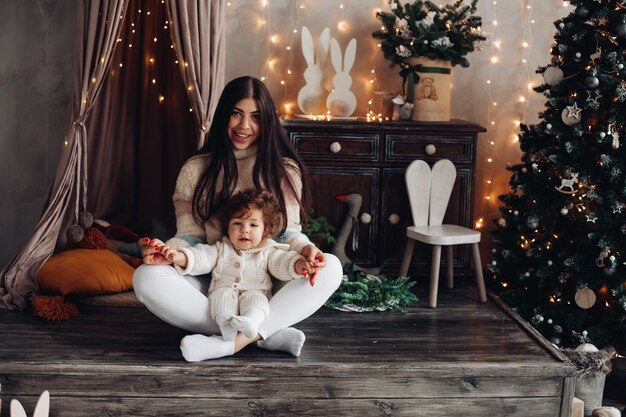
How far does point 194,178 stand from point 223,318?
2.48 feet

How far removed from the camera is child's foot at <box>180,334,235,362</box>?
3.06 meters

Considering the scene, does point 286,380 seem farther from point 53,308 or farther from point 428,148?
point 428,148

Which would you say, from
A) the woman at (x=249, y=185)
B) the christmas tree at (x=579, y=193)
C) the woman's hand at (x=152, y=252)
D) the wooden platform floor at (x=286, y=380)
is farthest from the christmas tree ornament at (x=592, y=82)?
the woman's hand at (x=152, y=252)

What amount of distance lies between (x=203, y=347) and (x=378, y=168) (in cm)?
171

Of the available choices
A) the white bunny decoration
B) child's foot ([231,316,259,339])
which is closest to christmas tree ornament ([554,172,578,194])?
child's foot ([231,316,259,339])

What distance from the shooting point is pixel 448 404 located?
3.12 meters

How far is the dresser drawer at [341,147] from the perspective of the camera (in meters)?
4.39

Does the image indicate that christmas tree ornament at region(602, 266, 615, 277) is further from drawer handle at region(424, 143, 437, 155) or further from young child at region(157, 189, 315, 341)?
young child at region(157, 189, 315, 341)

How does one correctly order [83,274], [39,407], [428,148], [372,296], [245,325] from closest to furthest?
[39,407] → [245,325] → [83,274] → [372,296] → [428,148]

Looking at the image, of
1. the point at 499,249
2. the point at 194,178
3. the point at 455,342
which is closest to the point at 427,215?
the point at 499,249

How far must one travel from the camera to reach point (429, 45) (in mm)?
4414

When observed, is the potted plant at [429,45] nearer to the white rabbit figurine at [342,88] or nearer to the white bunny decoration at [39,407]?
the white rabbit figurine at [342,88]

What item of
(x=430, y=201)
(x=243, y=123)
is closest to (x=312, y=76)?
(x=430, y=201)

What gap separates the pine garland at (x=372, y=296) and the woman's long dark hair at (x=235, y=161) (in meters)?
0.56
